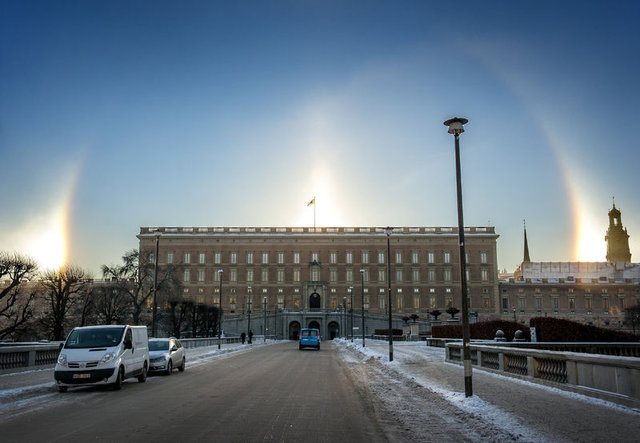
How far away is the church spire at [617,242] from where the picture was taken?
175500mm

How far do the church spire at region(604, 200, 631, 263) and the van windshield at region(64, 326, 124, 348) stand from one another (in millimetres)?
187134

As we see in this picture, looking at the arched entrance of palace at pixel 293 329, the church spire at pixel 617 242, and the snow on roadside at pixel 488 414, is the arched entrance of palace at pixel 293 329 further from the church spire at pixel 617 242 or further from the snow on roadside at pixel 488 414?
the church spire at pixel 617 242

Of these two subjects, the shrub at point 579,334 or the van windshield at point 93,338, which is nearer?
the van windshield at point 93,338

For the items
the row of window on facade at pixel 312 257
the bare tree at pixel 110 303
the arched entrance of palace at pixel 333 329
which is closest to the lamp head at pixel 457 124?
the bare tree at pixel 110 303

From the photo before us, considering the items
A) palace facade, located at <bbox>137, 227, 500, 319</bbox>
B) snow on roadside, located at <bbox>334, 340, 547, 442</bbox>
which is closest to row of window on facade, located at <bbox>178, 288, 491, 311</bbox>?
palace facade, located at <bbox>137, 227, 500, 319</bbox>

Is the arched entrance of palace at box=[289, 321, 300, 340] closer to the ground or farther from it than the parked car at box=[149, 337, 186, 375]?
closer to the ground

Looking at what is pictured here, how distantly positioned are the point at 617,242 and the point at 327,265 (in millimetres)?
105965

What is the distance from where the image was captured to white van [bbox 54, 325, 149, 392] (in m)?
15.4

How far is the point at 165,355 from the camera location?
22312 millimetres

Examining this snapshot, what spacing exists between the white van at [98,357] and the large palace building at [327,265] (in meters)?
Result: 106

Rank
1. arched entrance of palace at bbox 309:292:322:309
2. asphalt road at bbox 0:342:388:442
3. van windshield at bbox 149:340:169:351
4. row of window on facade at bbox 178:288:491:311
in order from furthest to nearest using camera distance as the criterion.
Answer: arched entrance of palace at bbox 309:292:322:309
row of window on facade at bbox 178:288:491:311
van windshield at bbox 149:340:169:351
asphalt road at bbox 0:342:388:442

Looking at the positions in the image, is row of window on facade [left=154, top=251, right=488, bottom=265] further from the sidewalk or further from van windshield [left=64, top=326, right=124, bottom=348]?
van windshield [left=64, top=326, right=124, bottom=348]

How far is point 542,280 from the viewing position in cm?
12638

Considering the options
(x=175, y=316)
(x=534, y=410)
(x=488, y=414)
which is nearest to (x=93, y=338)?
(x=488, y=414)
